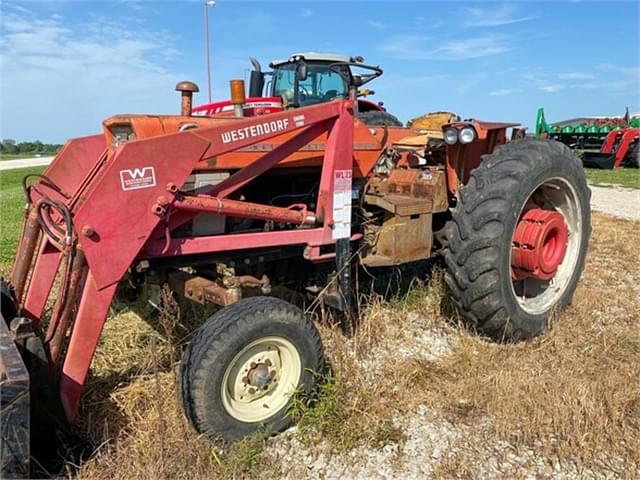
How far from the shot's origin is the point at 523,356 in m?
3.74

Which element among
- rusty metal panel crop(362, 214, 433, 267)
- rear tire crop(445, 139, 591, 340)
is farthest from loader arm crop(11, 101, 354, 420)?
rear tire crop(445, 139, 591, 340)

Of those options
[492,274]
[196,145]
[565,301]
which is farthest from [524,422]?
[196,145]

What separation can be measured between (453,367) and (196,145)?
2.09 m

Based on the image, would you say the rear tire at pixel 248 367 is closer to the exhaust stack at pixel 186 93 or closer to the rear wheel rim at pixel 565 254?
the exhaust stack at pixel 186 93

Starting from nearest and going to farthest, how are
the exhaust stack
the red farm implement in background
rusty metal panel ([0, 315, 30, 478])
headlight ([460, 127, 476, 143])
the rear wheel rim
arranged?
rusty metal panel ([0, 315, 30, 478]) < the exhaust stack < headlight ([460, 127, 476, 143]) < the rear wheel rim < the red farm implement in background

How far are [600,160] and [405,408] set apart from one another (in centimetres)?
1945

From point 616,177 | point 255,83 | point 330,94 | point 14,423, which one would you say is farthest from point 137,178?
point 616,177

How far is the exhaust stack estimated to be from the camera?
3332 millimetres

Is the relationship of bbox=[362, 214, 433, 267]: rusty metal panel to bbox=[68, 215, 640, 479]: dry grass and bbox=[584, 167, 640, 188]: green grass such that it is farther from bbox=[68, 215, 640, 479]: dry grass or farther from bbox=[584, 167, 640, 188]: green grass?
bbox=[584, 167, 640, 188]: green grass

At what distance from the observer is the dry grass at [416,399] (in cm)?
265

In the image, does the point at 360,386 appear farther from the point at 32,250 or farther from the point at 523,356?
the point at 32,250

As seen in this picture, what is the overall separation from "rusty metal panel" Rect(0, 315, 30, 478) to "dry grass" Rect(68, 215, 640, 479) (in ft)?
1.37

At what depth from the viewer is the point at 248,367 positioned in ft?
9.23

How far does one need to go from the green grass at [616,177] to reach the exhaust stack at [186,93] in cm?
1425
